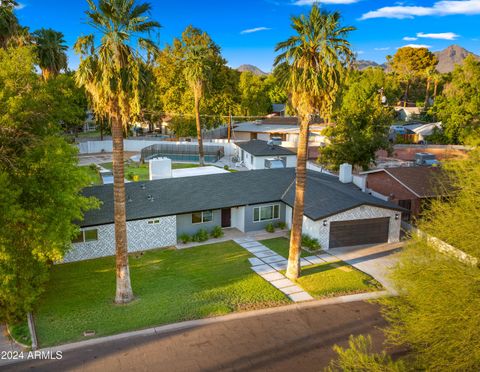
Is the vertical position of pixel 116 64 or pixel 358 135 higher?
pixel 116 64

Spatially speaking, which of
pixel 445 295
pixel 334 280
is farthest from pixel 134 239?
pixel 445 295

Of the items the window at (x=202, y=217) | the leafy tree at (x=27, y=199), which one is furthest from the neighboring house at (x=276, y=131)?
the leafy tree at (x=27, y=199)

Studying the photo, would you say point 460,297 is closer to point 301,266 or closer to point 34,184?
point 301,266

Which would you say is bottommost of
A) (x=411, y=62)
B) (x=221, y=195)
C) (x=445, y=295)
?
(x=221, y=195)

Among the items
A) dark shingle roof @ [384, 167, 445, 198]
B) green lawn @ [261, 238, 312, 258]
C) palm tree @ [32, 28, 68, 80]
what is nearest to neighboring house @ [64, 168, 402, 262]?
green lawn @ [261, 238, 312, 258]

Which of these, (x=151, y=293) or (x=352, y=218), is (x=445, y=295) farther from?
(x=352, y=218)

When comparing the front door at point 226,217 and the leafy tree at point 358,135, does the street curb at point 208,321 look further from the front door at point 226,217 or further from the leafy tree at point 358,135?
the leafy tree at point 358,135

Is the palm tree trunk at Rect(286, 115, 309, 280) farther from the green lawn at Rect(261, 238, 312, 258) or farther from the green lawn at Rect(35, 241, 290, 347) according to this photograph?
the green lawn at Rect(261, 238, 312, 258)
